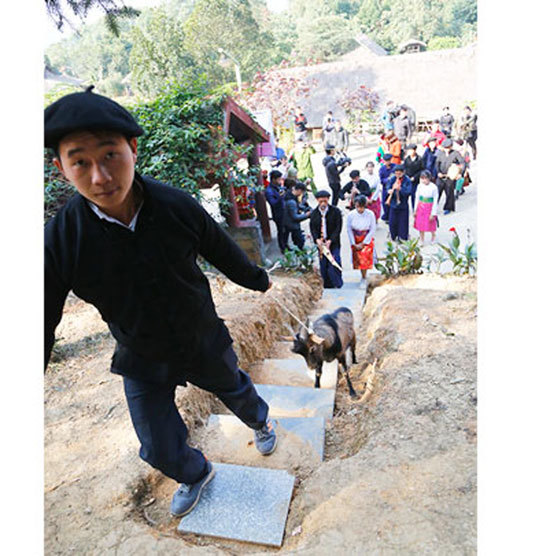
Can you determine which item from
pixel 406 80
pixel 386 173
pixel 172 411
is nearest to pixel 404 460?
pixel 172 411

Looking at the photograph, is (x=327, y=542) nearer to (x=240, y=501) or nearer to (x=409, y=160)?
(x=240, y=501)

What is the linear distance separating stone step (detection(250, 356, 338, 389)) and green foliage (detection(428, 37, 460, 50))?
112ft

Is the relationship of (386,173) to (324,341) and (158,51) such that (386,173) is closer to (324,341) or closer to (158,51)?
(158,51)

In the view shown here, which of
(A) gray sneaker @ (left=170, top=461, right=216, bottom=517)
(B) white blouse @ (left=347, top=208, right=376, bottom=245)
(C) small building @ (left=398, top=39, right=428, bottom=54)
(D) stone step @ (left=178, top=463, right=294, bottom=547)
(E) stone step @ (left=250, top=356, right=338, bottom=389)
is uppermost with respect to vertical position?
(C) small building @ (left=398, top=39, right=428, bottom=54)

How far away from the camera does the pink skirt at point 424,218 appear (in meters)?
8.46

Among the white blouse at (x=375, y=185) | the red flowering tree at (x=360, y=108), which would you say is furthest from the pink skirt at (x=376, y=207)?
the red flowering tree at (x=360, y=108)

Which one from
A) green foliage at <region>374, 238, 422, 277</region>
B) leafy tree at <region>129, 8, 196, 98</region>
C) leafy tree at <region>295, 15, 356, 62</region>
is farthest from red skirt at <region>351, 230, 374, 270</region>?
leafy tree at <region>295, 15, 356, 62</region>

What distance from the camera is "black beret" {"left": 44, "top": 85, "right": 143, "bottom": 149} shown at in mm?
1395

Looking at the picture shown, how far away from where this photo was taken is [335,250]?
6.66 meters

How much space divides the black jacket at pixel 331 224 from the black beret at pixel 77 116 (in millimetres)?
5046

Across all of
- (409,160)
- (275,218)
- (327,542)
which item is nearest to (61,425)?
(327,542)

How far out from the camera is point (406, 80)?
83.8ft

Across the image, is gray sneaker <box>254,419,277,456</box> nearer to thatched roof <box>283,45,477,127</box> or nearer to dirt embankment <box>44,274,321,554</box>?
dirt embankment <box>44,274,321,554</box>

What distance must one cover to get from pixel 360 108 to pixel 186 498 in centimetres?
2432
